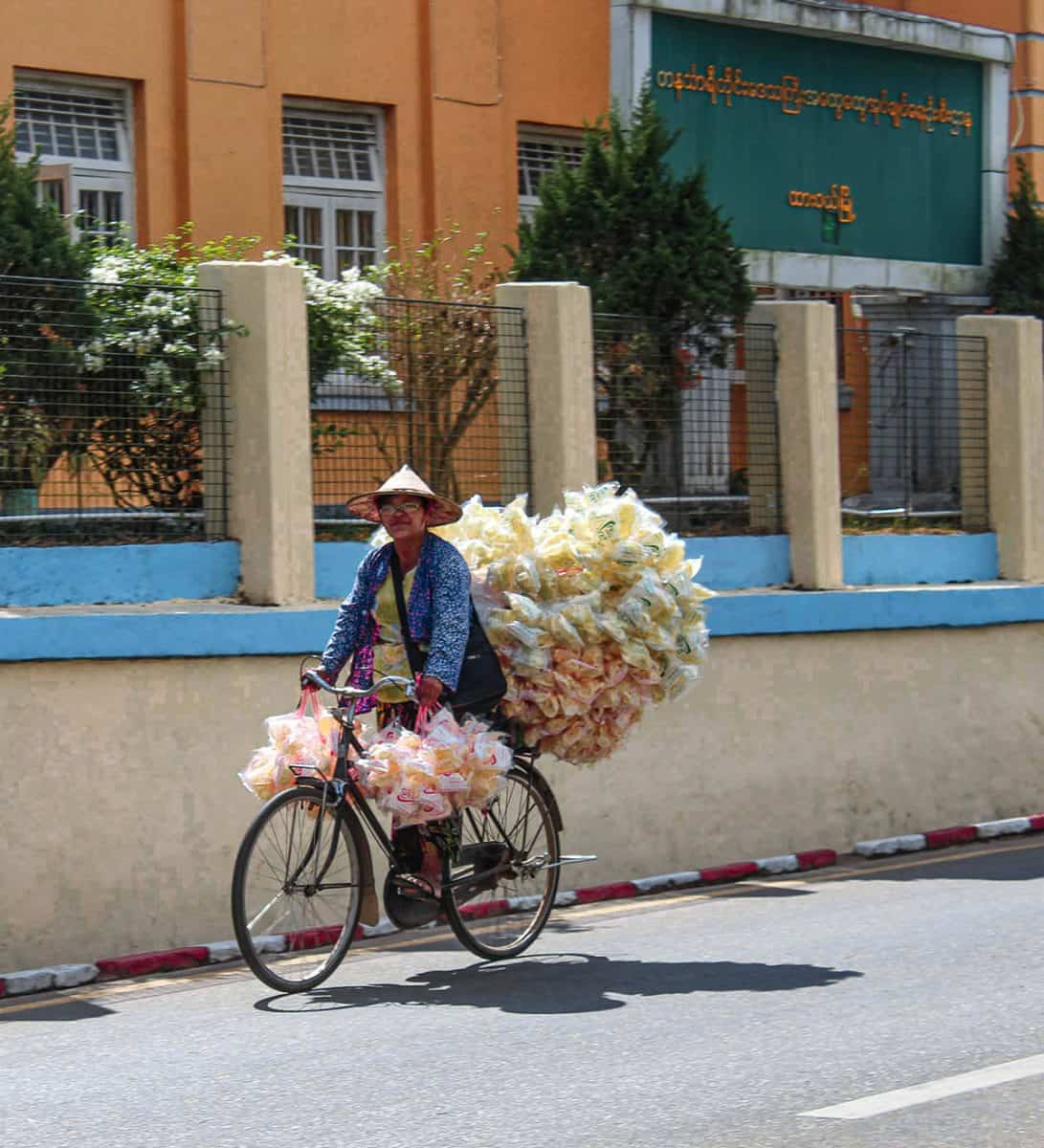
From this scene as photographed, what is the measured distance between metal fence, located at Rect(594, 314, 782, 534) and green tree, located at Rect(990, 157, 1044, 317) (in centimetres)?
735

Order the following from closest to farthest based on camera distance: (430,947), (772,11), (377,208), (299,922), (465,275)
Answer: (299,922) → (430,947) → (465,275) → (377,208) → (772,11)

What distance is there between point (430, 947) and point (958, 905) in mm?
2747

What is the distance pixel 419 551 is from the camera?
8.89 metres

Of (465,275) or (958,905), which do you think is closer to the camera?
(958,905)

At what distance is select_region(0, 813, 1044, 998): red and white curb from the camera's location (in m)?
9.15

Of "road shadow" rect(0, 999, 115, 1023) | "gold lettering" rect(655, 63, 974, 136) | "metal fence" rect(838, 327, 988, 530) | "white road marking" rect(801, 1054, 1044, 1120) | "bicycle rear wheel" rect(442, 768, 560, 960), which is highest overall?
"gold lettering" rect(655, 63, 974, 136)

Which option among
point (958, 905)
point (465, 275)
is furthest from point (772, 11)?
point (958, 905)

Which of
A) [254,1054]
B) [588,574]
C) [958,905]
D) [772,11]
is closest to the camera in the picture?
[254,1054]

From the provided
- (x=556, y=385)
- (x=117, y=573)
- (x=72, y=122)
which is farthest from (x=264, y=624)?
(x=72, y=122)

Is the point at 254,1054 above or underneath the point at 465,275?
underneath

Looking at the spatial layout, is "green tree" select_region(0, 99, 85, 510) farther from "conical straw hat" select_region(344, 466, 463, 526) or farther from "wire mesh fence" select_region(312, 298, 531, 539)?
"conical straw hat" select_region(344, 466, 463, 526)

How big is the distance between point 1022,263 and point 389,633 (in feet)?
45.0

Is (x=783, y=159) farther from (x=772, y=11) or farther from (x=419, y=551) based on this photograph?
(x=419, y=551)

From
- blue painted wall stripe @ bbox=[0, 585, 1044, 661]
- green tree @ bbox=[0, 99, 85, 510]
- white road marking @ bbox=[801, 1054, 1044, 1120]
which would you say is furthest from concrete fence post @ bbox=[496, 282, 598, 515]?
white road marking @ bbox=[801, 1054, 1044, 1120]
